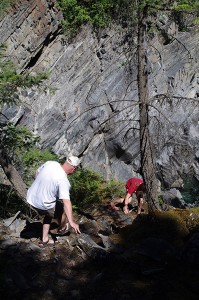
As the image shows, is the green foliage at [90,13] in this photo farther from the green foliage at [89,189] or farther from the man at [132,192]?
the man at [132,192]

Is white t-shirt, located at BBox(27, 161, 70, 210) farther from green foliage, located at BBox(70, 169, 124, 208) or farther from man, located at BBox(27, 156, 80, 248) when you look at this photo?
green foliage, located at BBox(70, 169, 124, 208)

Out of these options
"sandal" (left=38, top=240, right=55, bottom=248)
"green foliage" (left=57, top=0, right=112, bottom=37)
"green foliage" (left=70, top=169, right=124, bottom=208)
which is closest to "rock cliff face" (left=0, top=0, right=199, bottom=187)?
"green foliage" (left=57, top=0, right=112, bottom=37)

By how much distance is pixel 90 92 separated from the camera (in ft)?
61.6

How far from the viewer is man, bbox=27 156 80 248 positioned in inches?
234

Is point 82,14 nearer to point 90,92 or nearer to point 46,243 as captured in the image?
point 90,92

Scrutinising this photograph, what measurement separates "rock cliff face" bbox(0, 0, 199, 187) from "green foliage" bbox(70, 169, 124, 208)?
3.93 metres

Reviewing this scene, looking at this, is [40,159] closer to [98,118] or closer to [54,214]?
[54,214]

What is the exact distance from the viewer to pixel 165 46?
21344 millimetres

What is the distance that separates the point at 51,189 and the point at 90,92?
13026 millimetres

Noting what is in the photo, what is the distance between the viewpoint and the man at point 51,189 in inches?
234

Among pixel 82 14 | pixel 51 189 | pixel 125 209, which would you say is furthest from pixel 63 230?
pixel 82 14

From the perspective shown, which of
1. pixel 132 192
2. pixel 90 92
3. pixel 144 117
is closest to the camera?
pixel 144 117

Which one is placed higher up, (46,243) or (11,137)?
(11,137)

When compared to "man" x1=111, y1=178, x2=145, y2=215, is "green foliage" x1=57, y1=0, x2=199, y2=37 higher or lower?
higher
